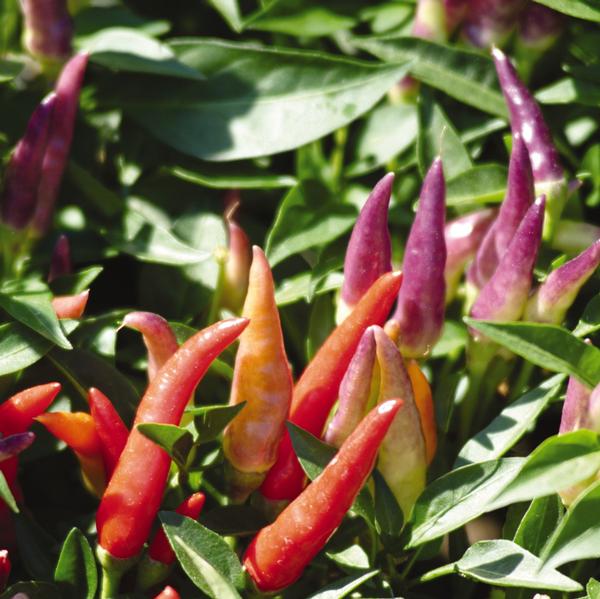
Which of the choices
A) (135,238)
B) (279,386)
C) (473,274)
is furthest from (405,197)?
(279,386)

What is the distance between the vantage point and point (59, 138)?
4.38 feet

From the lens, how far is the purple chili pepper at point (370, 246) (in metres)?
1.10

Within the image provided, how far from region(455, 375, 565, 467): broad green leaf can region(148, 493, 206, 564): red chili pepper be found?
0.87ft

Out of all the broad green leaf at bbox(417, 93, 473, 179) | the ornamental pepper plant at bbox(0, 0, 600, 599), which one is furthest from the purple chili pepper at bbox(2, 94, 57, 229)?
the broad green leaf at bbox(417, 93, 473, 179)

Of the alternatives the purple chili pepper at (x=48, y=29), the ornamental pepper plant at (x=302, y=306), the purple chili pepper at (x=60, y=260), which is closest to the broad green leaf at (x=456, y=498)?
the ornamental pepper plant at (x=302, y=306)

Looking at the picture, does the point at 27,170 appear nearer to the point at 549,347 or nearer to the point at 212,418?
the point at 212,418

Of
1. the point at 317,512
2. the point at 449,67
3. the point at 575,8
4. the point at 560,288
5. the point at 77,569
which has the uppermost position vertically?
the point at 575,8

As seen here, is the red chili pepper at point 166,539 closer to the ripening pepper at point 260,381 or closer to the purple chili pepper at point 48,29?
the ripening pepper at point 260,381

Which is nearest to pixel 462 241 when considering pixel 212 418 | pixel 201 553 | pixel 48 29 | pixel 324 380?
pixel 324 380

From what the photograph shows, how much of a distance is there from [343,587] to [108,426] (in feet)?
0.91

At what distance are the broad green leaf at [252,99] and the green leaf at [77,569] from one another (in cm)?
60

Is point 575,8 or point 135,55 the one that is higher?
point 575,8

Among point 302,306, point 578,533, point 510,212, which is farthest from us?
point 302,306

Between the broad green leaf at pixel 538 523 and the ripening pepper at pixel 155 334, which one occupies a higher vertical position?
the ripening pepper at pixel 155 334
